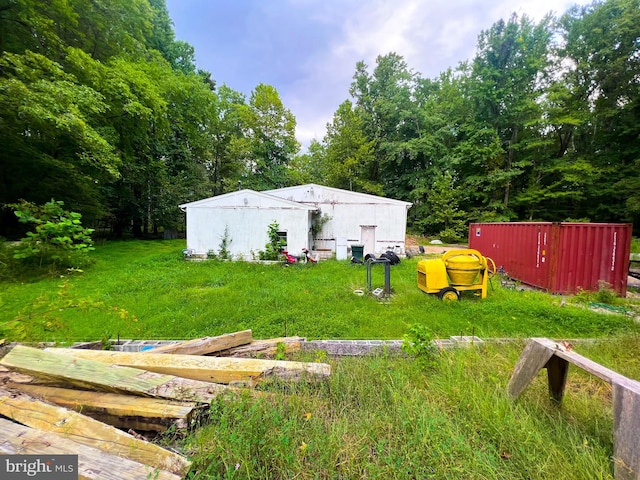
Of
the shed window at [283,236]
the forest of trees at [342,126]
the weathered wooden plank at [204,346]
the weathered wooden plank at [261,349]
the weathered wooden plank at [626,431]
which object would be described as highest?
the forest of trees at [342,126]

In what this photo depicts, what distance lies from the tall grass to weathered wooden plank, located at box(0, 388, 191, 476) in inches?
6.2

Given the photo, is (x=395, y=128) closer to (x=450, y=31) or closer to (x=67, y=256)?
(x=450, y=31)

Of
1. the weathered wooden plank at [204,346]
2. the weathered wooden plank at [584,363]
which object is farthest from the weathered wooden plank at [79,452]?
the weathered wooden plank at [584,363]

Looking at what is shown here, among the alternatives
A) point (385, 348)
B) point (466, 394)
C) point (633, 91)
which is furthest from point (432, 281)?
point (633, 91)

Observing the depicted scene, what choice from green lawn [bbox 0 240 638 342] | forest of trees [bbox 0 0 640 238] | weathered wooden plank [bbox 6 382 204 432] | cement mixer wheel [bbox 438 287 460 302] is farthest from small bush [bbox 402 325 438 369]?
forest of trees [bbox 0 0 640 238]

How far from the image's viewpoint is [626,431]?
1311 mm

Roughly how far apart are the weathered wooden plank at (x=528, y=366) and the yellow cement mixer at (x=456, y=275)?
3.60 meters

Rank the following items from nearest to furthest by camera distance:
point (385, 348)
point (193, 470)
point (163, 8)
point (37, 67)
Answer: point (193, 470)
point (385, 348)
point (37, 67)
point (163, 8)

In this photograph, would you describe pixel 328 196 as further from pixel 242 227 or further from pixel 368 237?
pixel 242 227

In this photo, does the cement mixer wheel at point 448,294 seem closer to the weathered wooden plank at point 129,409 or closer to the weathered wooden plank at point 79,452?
the weathered wooden plank at point 129,409

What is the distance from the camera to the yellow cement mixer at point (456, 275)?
18.2ft

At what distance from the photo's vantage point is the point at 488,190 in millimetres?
19844

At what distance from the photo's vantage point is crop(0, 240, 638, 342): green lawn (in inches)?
158

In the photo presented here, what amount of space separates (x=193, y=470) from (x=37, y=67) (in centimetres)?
1236
